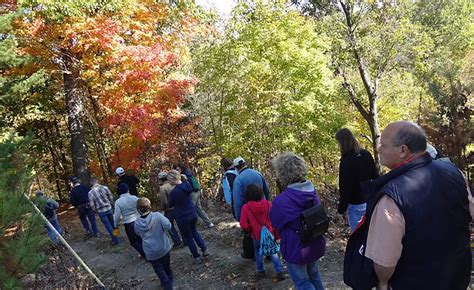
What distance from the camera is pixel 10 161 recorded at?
16.2 feet

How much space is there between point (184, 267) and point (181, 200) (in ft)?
4.77

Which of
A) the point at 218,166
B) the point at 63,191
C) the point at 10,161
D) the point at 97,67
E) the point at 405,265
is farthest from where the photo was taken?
the point at 63,191

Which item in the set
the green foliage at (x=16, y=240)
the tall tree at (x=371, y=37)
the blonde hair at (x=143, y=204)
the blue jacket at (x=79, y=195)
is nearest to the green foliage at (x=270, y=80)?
the tall tree at (x=371, y=37)

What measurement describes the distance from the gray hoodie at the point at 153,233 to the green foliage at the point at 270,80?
17.8 feet

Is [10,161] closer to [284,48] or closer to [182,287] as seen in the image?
[182,287]

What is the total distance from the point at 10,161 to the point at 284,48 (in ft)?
24.8

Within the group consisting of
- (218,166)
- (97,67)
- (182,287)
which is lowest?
(182,287)

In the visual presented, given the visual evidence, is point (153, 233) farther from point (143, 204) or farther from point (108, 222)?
point (108, 222)

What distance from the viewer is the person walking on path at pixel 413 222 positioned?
204cm

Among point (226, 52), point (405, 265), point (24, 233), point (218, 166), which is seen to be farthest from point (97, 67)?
point (405, 265)

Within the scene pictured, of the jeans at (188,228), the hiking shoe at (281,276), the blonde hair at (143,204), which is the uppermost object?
the blonde hair at (143,204)

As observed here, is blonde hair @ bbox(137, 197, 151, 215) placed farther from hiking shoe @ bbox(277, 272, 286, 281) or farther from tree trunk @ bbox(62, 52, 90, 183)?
tree trunk @ bbox(62, 52, 90, 183)

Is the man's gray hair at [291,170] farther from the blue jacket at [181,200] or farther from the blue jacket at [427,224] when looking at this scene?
the blue jacket at [181,200]

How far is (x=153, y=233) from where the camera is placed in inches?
216
